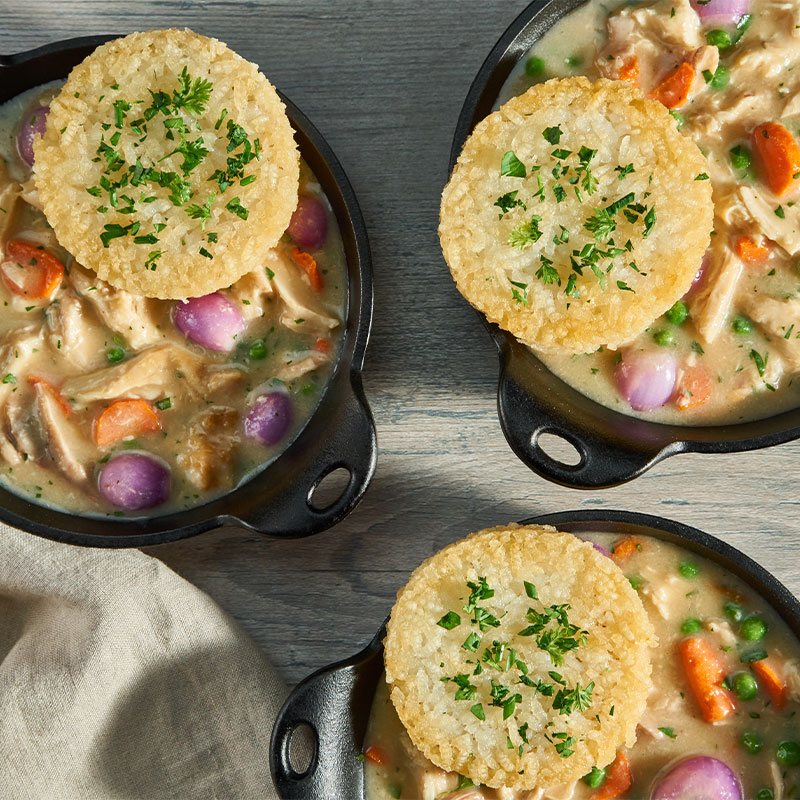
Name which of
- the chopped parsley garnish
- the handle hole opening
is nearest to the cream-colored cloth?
the handle hole opening

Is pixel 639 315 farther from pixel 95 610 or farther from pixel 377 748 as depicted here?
pixel 95 610

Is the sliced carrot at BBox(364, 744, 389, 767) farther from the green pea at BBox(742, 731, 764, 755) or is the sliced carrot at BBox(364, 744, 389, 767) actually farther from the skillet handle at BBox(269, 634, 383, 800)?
the green pea at BBox(742, 731, 764, 755)

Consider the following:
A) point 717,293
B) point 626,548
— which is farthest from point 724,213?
point 626,548

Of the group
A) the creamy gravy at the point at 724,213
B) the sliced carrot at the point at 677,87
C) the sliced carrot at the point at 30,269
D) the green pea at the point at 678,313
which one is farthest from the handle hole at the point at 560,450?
the sliced carrot at the point at 30,269

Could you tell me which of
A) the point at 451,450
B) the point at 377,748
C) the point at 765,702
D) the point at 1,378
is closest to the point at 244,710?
the point at 377,748

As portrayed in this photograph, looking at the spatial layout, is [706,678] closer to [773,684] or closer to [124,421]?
[773,684]

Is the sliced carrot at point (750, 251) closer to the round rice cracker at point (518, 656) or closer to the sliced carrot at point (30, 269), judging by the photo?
the round rice cracker at point (518, 656)
